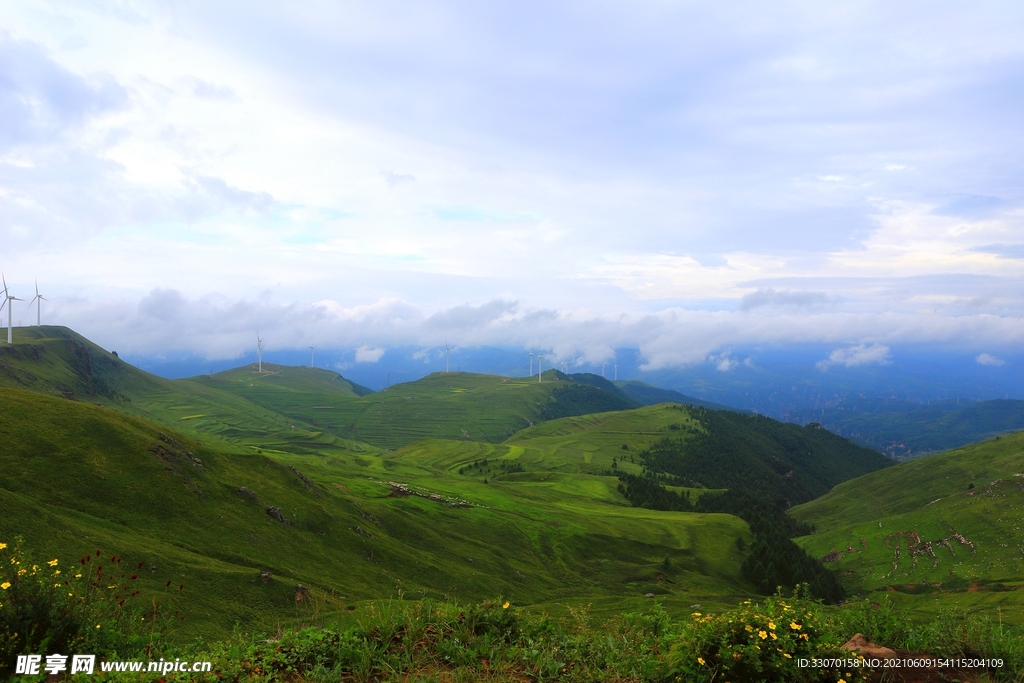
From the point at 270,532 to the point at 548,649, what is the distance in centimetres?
7363

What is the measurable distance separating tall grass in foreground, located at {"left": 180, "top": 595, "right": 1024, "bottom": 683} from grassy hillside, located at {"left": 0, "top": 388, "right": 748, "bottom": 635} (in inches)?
1055

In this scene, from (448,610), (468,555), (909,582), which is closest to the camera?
(448,610)

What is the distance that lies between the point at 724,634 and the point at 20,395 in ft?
330

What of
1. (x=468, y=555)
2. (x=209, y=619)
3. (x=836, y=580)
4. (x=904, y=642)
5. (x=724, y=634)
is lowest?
(x=836, y=580)

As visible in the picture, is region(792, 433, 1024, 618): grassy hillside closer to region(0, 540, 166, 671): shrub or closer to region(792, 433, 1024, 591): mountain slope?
region(792, 433, 1024, 591): mountain slope

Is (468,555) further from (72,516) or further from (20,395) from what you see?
(20,395)

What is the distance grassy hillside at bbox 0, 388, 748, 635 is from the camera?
54344mm

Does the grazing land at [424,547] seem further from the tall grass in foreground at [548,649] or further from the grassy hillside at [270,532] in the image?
the grassy hillside at [270,532]

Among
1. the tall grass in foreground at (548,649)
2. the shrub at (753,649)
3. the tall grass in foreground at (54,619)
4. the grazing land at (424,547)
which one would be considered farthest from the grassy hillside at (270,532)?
the shrub at (753,649)

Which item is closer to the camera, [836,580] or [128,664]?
[128,664]

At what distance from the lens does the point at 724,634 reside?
12.1 m

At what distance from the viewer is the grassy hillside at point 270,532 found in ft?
178

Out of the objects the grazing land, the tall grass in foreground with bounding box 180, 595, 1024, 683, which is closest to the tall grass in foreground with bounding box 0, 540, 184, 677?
the tall grass in foreground with bounding box 180, 595, 1024, 683

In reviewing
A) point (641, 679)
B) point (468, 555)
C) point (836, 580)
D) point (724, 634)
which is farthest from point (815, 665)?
point (836, 580)
